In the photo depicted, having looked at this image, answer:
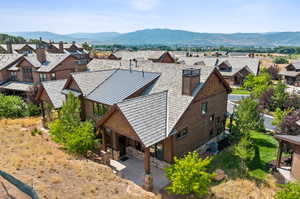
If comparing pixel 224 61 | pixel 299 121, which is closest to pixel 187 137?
pixel 299 121

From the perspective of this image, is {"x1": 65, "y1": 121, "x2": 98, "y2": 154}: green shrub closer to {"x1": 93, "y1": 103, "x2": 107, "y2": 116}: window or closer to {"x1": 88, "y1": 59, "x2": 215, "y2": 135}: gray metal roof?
{"x1": 93, "y1": 103, "x2": 107, "y2": 116}: window

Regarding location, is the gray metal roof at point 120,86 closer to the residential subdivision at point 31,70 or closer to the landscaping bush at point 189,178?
the landscaping bush at point 189,178

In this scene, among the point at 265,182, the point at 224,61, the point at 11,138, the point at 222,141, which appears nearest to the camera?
the point at 265,182

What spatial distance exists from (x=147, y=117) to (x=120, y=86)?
7.56 metres

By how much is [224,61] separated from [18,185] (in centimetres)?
6427

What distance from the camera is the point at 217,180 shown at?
Result: 1686 cm

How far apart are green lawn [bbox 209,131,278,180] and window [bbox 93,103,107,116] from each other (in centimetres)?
1203

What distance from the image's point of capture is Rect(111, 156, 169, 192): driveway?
16328 mm

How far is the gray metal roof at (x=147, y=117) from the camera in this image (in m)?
15.6

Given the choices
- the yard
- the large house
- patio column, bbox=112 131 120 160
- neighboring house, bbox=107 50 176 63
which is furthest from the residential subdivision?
the yard

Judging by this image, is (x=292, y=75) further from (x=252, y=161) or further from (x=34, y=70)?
(x=34, y=70)

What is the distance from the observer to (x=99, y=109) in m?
22.8

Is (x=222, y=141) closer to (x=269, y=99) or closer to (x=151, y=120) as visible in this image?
(x=151, y=120)

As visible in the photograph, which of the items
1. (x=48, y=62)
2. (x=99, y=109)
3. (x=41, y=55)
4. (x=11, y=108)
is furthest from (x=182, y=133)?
(x=41, y=55)
